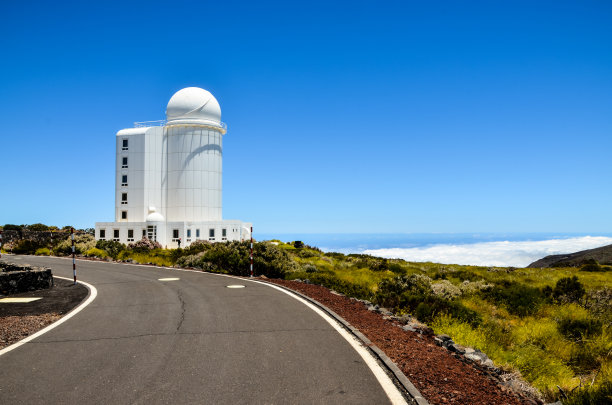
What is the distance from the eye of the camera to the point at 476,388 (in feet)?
18.5

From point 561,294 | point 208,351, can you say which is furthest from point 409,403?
point 561,294

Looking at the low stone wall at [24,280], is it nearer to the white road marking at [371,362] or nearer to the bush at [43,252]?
the white road marking at [371,362]

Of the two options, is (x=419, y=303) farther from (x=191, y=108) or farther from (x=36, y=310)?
(x=191, y=108)

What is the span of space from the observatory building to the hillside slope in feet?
113

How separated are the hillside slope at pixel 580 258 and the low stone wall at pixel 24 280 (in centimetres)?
4057

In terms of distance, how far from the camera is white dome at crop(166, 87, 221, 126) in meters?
A: 49.6

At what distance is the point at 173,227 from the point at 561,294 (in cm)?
3901

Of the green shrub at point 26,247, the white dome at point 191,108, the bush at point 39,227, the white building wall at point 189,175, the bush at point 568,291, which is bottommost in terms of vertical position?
the bush at point 568,291

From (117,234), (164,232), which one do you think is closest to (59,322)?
(164,232)

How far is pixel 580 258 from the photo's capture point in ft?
145

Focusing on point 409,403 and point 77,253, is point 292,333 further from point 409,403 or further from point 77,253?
point 77,253

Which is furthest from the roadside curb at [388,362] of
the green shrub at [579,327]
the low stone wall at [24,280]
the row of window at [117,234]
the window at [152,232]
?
the row of window at [117,234]

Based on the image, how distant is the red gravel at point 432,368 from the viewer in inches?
209

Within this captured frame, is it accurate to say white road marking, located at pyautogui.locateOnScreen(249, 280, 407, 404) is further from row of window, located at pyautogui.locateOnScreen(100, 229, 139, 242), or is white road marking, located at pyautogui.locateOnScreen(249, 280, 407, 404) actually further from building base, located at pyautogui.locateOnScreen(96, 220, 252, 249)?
row of window, located at pyautogui.locateOnScreen(100, 229, 139, 242)
